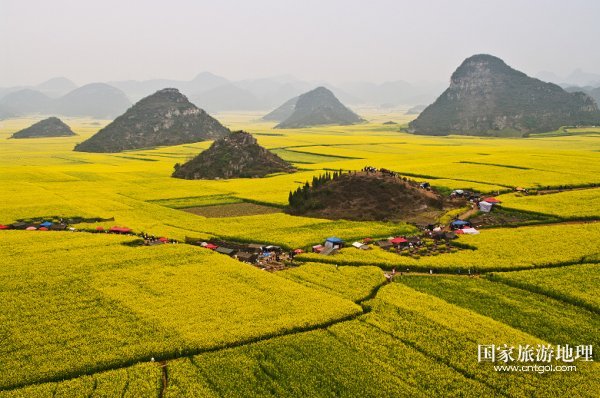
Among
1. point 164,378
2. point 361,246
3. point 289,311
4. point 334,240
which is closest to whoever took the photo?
point 164,378

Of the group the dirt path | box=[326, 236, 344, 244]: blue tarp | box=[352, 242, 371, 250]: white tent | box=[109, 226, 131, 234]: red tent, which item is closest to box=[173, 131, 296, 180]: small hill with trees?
box=[109, 226, 131, 234]: red tent

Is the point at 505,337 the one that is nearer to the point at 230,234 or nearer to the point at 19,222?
the point at 230,234

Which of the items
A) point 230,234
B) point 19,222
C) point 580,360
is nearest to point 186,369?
point 580,360

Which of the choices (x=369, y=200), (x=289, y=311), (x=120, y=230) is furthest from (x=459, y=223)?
(x=120, y=230)

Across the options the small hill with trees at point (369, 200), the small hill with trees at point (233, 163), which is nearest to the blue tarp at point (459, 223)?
the small hill with trees at point (369, 200)

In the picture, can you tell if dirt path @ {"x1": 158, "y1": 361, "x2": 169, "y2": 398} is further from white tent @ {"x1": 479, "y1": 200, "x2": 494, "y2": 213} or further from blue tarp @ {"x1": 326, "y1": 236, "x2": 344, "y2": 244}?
white tent @ {"x1": 479, "y1": 200, "x2": 494, "y2": 213}

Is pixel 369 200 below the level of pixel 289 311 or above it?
above

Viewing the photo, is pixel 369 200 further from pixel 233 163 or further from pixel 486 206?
pixel 233 163
